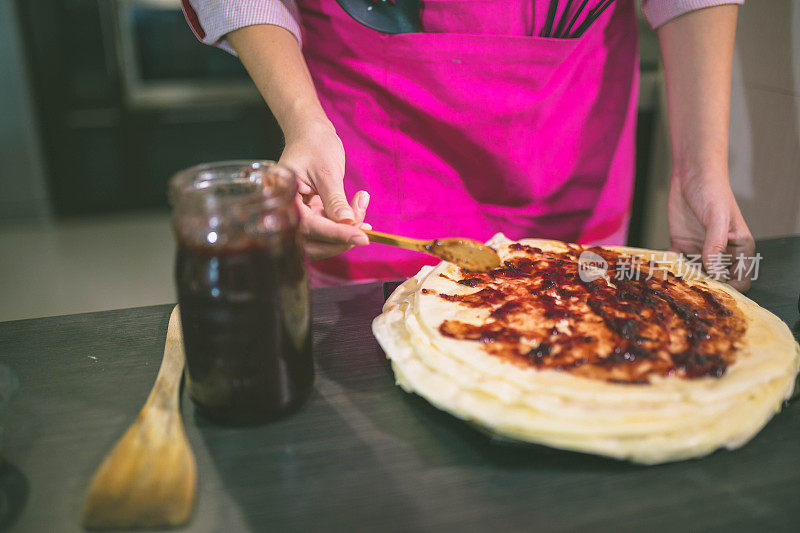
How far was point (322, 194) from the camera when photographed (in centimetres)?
106

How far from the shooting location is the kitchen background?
3.45m

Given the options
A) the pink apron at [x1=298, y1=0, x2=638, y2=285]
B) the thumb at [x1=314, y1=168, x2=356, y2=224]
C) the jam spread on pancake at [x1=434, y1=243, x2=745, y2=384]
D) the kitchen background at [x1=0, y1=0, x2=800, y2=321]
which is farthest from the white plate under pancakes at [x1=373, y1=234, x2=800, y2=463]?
the kitchen background at [x1=0, y1=0, x2=800, y2=321]

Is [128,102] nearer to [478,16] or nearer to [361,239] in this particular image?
[478,16]

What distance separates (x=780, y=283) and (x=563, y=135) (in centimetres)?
59

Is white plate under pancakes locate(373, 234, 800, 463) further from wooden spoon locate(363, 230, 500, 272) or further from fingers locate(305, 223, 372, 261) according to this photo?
fingers locate(305, 223, 372, 261)

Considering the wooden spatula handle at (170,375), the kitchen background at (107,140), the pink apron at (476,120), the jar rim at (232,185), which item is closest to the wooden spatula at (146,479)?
the wooden spatula handle at (170,375)

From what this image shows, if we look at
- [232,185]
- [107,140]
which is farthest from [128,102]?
[232,185]

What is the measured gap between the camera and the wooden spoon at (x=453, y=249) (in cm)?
90

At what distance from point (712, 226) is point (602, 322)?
50cm

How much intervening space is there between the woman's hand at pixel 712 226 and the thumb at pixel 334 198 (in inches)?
27.6

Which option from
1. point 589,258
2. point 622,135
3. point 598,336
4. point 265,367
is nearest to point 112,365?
point 265,367

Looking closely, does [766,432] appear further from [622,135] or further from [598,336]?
[622,135]

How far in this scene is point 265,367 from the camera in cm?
69

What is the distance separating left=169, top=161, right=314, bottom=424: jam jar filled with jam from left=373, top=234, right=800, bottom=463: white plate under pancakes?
0.54 ft
